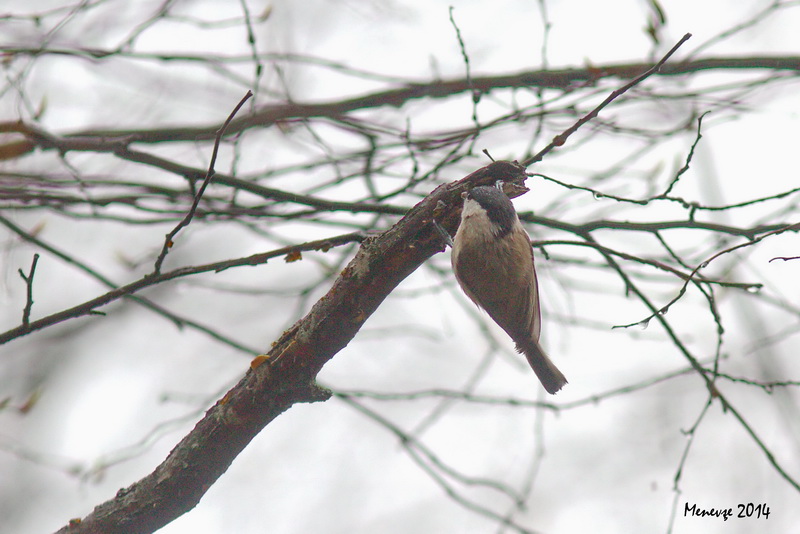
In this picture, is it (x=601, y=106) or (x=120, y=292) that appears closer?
(x=601, y=106)

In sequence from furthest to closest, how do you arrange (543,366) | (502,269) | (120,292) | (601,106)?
(543,366) < (502,269) < (120,292) < (601,106)

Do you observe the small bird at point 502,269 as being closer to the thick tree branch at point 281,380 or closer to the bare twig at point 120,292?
the thick tree branch at point 281,380

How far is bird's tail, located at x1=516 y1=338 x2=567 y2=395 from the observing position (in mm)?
2738

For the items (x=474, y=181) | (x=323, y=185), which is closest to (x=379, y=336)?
(x=323, y=185)

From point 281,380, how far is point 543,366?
120 cm

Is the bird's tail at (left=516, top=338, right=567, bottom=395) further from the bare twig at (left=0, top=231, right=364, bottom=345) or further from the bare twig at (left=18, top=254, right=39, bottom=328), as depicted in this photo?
the bare twig at (left=18, top=254, right=39, bottom=328)

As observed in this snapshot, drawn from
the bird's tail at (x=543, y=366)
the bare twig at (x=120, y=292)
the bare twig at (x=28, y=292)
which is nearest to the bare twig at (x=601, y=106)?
the bare twig at (x=120, y=292)

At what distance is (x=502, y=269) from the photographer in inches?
98.0

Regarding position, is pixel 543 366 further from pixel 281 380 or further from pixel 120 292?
pixel 120 292

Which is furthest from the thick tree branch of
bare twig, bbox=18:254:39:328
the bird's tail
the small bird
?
the bird's tail

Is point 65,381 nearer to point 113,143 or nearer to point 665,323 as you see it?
point 113,143

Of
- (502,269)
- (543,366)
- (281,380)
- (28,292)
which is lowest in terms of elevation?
(281,380)

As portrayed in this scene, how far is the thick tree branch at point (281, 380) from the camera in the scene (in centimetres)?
196

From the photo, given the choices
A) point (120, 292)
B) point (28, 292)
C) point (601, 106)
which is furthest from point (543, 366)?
point (28, 292)
